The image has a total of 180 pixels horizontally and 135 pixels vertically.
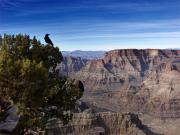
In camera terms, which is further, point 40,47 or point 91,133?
point 91,133

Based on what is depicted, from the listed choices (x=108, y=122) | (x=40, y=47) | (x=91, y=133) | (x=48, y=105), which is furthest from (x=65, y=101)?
(x=108, y=122)

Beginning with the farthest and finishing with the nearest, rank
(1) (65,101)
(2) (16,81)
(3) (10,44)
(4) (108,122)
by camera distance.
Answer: (4) (108,122), (1) (65,101), (3) (10,44), (2) (16,81)

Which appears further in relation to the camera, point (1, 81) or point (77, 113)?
point (77, 113)

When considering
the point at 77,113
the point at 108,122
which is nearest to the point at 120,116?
the point at 108,122

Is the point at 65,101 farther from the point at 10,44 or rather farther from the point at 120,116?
the point at 120,116

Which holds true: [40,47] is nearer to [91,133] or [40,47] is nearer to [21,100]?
[21,100]

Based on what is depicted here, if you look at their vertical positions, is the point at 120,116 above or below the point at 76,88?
below

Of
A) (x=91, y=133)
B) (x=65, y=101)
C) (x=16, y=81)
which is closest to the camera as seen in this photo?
(x=16, y=81)

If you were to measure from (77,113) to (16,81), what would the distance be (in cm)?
8742

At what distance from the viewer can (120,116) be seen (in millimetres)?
120562

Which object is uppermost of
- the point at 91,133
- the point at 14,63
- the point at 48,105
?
the point at 14,63

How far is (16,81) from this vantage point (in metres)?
30.1

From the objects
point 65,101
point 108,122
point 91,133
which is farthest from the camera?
point 108,122

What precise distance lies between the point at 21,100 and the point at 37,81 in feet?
5.06
